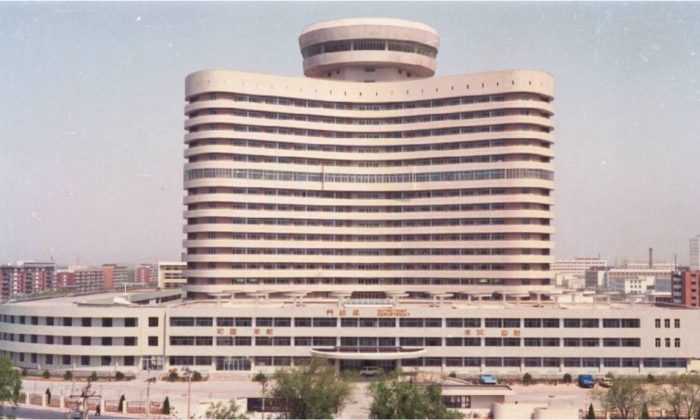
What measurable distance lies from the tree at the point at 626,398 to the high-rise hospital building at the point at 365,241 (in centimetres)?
2357

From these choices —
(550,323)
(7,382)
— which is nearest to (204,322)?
(7,382)

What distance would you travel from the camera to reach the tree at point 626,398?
2601 inches

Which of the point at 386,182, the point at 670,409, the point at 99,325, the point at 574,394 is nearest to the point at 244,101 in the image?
the point at 386,182

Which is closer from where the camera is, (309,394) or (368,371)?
(309,394)

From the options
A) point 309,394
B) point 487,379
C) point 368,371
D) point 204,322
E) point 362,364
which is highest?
point 204,322

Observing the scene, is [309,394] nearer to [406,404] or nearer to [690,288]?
[406,404]

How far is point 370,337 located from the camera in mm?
91250

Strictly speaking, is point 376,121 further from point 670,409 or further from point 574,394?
point 670,409

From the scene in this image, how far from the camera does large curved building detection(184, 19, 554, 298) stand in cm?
11088

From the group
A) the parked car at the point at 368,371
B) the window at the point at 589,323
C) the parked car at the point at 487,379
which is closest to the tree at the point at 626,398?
the parked car at the point at 487,379

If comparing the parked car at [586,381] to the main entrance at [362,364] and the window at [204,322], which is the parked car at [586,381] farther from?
the window at [204,322]

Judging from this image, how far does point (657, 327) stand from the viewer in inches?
3595

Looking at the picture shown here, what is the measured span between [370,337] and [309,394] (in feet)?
111

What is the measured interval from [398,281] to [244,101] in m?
35.3
